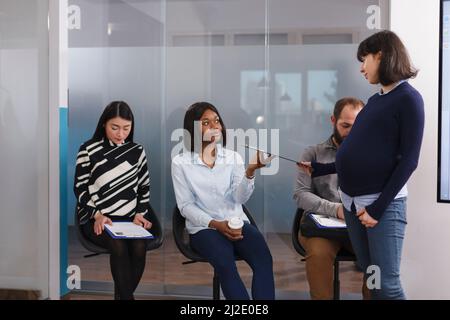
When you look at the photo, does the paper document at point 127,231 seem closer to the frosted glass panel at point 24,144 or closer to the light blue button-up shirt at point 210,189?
Result: the light blue button-up shirt at point 210,189

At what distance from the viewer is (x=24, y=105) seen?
352 centimetres

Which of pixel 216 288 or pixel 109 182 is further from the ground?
pixel 109 182

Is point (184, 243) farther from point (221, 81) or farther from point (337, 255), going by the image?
point (221, 81)

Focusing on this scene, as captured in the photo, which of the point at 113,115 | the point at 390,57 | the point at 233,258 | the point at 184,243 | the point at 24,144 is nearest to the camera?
the point at 390,57

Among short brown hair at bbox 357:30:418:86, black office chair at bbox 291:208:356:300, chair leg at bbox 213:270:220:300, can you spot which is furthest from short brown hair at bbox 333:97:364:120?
chair leg at bbox 213:270:220:300

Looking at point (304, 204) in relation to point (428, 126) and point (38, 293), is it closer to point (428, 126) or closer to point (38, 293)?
point (428, 126)

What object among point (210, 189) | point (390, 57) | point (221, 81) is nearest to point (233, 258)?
point (210, 189)

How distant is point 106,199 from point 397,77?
1.72m

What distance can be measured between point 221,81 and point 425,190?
4.40 feet

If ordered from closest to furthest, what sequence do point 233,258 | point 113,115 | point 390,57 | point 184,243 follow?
point 390,57, point 233,258, point 184,243, point 113,115

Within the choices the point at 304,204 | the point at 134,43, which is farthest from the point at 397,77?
the point at 134,43

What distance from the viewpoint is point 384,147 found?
8.41 feet

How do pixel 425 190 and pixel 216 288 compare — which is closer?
pixel 216 288

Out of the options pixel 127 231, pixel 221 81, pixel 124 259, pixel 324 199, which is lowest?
pixel 124 259
